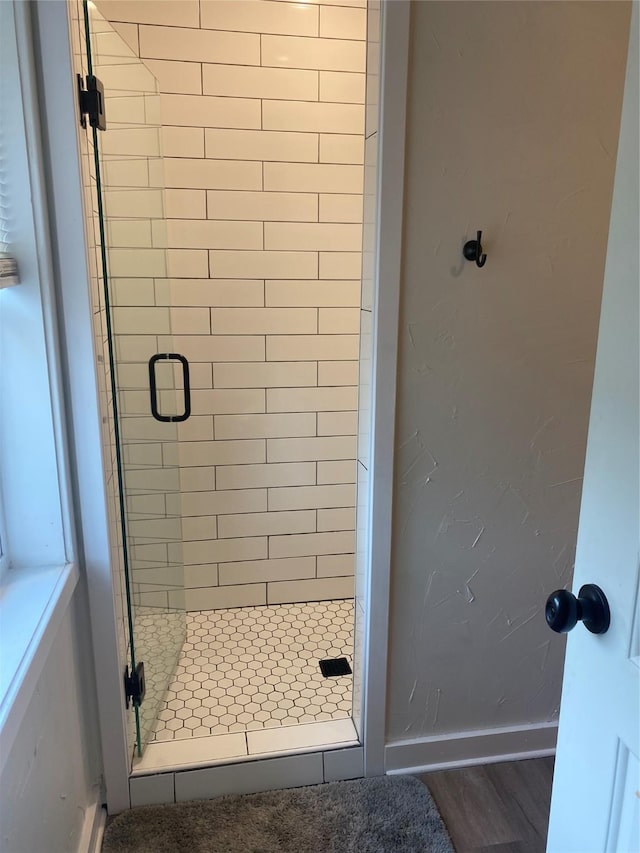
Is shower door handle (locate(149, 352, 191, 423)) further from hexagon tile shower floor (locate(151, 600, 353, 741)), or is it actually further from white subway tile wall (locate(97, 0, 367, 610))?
hexagon tile shower floor (locate(151, 600, 353, 741))

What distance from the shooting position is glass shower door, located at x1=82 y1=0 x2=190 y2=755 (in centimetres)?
157

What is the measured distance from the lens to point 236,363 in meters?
2.50

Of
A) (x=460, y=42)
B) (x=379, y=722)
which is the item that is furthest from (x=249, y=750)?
(x=460, y=42)

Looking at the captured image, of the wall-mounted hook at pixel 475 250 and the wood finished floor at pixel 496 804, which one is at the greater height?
the wall-mounted hook at pixel 475 250

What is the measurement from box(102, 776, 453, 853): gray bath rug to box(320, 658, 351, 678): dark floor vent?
0.47 meters

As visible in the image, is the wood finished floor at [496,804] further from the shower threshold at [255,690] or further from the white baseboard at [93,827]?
the white baseboard at [93,827]

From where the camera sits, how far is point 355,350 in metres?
2.59

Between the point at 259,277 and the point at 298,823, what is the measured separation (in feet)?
5.72

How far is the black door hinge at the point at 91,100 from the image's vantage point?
1.40m

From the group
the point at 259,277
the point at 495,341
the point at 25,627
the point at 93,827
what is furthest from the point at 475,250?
the point at 93,827

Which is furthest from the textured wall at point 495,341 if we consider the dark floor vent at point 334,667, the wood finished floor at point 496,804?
the dark floor vent at point 334,667

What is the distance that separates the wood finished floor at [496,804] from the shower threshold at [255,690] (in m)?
0.32

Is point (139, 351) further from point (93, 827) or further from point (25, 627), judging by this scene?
point (93, 827)

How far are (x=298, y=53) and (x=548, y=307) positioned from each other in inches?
52.4
